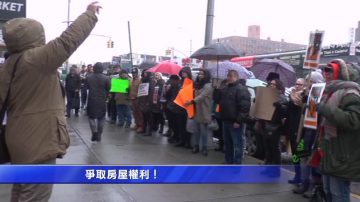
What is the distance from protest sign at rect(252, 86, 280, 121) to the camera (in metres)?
7.24

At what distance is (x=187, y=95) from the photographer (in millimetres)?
9453

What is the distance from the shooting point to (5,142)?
10.5ft

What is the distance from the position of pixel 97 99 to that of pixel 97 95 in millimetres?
97

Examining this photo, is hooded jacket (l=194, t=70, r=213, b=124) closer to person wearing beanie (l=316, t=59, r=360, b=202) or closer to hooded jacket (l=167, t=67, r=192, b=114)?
hooded jacket (l=167, t=67, r=192, b=114)

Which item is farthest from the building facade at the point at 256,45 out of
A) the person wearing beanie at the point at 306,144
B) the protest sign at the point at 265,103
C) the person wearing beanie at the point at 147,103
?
the person wearing beanie at the point at 306,144

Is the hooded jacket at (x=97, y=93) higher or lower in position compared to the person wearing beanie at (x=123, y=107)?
higher

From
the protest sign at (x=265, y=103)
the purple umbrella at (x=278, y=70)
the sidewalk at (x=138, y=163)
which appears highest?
the purple umbrella at (x=278, y=70)

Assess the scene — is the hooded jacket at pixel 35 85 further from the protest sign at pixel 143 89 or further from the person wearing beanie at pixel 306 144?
the protest sign at pixel 143 89

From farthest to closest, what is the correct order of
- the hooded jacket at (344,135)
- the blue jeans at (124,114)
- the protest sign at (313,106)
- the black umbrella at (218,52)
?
the blue jeans at (124,114), the black umbrella at (218,52), the protest sign at (313,106), the hooded jacket at (344,135)

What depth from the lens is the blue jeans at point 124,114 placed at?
13.6 m

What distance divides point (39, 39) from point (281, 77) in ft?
19.0

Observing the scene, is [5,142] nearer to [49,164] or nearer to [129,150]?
[49,164]
